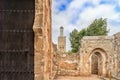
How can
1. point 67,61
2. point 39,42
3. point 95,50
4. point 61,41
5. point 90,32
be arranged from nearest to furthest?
1. point 39,42
2. point 95,50
3. point 67,61
4. point 90,32
5. point 61,41

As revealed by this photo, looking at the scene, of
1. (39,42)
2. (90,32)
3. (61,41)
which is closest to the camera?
(39,42)

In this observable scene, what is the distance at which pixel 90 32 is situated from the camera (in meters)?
34.9

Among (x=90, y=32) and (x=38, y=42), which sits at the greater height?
(x=90, y=32)

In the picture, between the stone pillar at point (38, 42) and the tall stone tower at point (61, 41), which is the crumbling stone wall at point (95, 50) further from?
the stone pillar at point (38, 42)

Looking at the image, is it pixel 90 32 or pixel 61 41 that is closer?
pixel 90 32

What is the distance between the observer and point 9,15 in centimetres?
545

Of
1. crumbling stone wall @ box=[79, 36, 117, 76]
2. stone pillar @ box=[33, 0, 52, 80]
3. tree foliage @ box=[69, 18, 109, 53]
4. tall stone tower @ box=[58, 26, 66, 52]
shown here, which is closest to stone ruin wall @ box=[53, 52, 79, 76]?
crumbling stone wall @ box=[79, 36, 117, 76]

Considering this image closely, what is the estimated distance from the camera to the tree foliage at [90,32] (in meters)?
35.0

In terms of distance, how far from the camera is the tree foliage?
115 feet

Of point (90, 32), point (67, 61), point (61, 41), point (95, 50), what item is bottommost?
point (67, 61)

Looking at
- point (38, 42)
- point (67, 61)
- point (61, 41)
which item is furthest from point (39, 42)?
point (61, 41)

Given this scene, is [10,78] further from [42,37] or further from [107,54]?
[107,54]

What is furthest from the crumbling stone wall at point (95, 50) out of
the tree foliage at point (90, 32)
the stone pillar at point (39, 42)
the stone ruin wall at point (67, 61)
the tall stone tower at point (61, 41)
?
the stone pillar at point (39, 42)

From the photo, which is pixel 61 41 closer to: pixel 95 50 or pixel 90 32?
pixel 90 32
